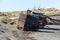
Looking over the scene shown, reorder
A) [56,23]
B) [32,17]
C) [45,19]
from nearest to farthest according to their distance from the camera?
[32,17] < [45,19] < [56,23]

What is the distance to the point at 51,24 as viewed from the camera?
33.4 meters

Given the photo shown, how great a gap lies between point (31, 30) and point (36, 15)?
1.67m

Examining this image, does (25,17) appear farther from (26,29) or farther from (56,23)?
(56,23)

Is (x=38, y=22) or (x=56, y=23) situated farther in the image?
(x=56, y=23)

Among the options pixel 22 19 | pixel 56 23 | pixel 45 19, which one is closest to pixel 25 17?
pixel 22 19

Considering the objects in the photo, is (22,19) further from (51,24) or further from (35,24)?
(51,24)

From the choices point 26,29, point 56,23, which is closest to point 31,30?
point 26,29

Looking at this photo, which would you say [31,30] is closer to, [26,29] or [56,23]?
[26,29]

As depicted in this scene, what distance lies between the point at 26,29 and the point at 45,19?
294 centimetres

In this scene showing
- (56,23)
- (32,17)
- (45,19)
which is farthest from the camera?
(56,23)

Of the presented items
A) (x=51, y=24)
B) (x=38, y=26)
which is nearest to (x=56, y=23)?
(x=51, y=24)

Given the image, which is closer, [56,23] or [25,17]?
[25,17]

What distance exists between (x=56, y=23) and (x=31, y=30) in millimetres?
5382

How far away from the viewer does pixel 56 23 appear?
31.4 m
